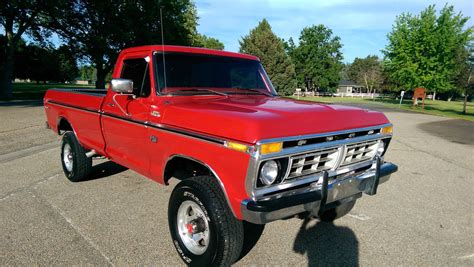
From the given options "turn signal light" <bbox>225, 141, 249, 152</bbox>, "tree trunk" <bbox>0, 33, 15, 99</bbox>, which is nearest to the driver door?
"turn signal light" <bbox>225, 141, 249, 152</bbox>

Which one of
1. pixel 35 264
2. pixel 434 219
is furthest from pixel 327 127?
pixel 35 264

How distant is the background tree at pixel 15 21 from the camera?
795 inches

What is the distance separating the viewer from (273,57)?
44.7 metres

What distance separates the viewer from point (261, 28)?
5069 centimetres

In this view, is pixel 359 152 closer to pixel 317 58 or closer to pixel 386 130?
pixel 386 130

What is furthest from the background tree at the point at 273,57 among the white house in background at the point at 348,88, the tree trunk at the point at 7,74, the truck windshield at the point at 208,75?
the white house in background at the point at 348,88

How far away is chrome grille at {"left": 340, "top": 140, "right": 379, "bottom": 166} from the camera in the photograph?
3.23 meters

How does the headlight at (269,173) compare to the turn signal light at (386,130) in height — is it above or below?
below

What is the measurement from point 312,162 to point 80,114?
12.4 feet

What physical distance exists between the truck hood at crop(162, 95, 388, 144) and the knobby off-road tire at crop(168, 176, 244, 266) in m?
0.51

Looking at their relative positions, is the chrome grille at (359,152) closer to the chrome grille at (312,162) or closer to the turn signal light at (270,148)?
the chrome grille at (312,162)

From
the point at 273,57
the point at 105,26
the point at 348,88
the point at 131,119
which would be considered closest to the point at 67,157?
the point at 131,119

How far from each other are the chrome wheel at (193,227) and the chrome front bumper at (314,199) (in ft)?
1.92

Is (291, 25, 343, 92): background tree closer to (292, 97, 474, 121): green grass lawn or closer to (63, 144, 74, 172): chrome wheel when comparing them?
(292, 97, 474, 121): green grass lawn
